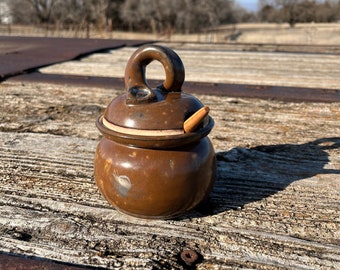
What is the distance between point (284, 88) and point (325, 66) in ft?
2.94

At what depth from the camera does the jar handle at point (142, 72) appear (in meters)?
0.86

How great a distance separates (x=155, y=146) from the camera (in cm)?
83

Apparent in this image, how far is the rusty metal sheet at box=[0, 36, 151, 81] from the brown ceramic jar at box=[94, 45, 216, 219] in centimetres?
178

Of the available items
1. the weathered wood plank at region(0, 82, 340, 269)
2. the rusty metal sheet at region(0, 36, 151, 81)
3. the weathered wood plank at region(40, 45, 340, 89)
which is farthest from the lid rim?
the rusty metal sheet at region(0, 36, 151, 81)

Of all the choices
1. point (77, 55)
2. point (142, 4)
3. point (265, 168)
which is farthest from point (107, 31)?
point (142, 4)

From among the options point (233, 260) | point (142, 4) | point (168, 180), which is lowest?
point (233, 260)

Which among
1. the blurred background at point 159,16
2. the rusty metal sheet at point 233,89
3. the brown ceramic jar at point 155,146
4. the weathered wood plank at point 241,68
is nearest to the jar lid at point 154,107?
the brown ceramic jar at point 155,146

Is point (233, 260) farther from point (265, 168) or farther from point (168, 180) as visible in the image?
point (265, 168)

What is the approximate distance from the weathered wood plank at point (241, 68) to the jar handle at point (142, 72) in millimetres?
1582

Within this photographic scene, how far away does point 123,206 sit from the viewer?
897 millimetres

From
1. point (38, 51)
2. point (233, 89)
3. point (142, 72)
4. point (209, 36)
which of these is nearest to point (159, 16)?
point (209, 36)

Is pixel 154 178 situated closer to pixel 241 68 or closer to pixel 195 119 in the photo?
pixel 195 119

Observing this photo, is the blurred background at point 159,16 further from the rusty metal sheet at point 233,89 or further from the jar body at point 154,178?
the jar body at point 154,178

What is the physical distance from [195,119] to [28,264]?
437 mm
